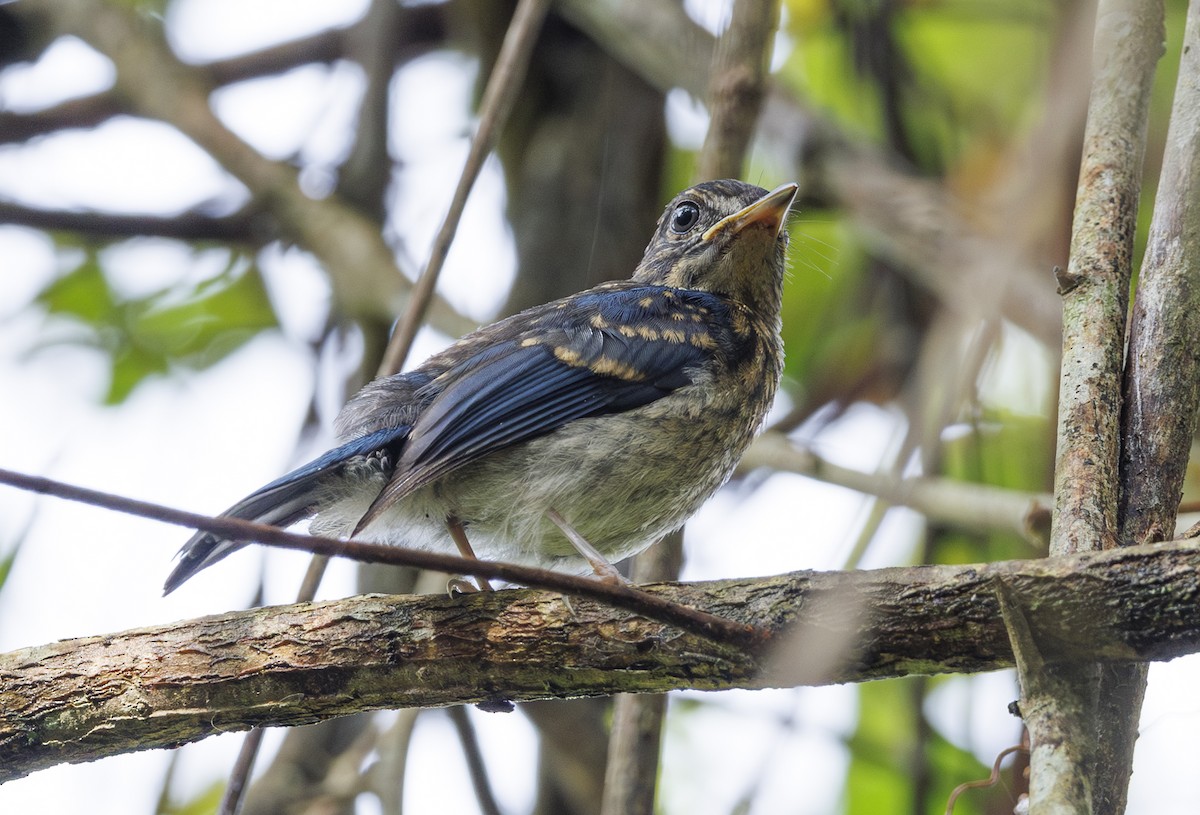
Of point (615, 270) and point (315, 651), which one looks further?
point (615, 270)

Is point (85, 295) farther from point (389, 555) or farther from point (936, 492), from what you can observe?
point (389, 555)

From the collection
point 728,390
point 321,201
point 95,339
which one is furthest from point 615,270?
point 95,339

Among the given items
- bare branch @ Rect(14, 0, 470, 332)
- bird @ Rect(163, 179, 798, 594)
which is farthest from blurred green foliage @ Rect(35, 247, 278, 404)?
bird @ Rect(163, 179, 798, 594)

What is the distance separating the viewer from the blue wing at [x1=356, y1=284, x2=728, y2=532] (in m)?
3.04

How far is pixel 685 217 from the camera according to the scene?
409 centimetres

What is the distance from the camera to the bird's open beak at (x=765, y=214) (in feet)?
12.0

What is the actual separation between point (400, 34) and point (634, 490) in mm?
2880

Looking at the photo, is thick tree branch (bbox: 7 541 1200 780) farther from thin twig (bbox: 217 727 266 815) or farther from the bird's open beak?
the bird's open beak

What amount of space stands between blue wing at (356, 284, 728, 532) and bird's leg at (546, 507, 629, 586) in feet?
0.70

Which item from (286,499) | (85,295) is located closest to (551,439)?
(286,499)

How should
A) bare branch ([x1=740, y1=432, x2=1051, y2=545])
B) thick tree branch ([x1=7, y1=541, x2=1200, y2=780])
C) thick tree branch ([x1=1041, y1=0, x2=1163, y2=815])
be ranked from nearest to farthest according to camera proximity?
1. thick tree branch ([x1=1041, y1=0, x2=1163, y2=815])
2. thick tree branch ([x1=7, y1=541, x2=1200, y2=780])
3. bare branch ([x1=740, y1=432, x2=1051, y2=545])

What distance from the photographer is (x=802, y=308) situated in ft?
17.2

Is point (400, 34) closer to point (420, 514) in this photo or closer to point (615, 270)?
point (615, 270)

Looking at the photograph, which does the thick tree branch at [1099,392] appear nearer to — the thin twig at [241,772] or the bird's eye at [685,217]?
the bird's eye at [685,217]
